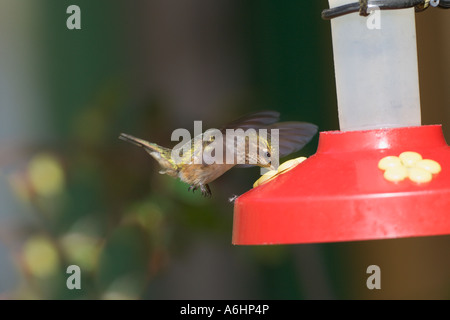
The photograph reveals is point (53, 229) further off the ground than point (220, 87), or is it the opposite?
point (220, 87)

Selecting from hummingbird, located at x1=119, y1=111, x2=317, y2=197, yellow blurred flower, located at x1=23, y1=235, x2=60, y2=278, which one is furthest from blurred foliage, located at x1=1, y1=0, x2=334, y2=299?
hummingbird, located at x1=119, y1=111, x2=317, y2=197

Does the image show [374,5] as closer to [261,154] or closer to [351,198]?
[351,198]

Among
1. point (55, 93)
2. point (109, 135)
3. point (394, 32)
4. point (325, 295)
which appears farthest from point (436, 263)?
point (394, 32)

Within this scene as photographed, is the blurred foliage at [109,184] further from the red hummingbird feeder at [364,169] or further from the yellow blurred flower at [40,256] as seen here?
the red hummingbird feeder at [364,169]

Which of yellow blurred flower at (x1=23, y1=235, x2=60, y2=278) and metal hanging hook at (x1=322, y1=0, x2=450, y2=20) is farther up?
metal hanging hook at (x1=322, y1=0, x2=450, y2=20)

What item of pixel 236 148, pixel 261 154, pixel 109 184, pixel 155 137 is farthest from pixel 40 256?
pixel 261 154

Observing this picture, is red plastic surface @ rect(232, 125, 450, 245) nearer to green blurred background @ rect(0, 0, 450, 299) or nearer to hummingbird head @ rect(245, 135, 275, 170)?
hummingbird head @ rect(245, 135, 275, 170)
